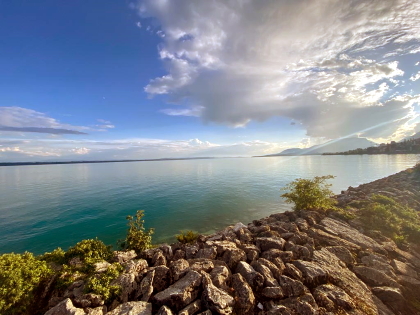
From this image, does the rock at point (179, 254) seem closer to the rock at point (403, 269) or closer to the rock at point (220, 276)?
the rock at point (220, 276)

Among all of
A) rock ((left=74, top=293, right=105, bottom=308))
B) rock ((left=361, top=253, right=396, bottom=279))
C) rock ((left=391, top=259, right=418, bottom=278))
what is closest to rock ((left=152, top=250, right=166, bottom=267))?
rock ((left=74, top=293, right=105, bottom=308))

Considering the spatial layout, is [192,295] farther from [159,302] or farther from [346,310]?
[346,310]

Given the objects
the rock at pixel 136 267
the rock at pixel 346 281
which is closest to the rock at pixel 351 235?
the rock at pixel 346 281

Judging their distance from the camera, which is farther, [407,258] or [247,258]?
[407,258]

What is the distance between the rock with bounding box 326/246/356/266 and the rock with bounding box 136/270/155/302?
12146 millimetres

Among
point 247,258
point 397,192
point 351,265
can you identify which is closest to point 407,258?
point 351,265

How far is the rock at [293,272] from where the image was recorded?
32.7 ft

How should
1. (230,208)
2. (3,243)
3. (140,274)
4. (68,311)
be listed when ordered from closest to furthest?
(68,311) → (140,274) → (3,243) → (230,208)

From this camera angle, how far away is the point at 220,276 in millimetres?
9586

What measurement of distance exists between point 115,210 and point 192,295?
34.7m

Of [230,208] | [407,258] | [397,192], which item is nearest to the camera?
[407,258]

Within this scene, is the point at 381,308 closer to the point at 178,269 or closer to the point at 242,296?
the point at 242,296

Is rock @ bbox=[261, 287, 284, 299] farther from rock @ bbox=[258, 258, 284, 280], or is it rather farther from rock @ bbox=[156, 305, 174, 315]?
rock @ bbox=[156, 305, 174, 315]

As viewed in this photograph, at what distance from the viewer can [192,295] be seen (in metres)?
8.53
